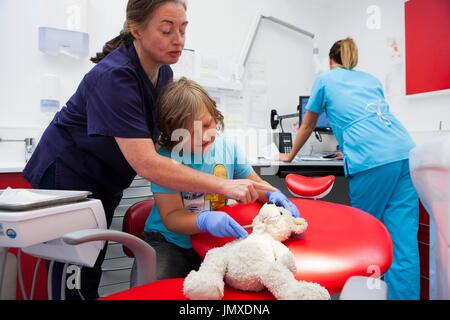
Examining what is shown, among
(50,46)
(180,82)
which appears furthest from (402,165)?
(50,46)

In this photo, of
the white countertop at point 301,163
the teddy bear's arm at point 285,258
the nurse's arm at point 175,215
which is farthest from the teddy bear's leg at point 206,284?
the white countertop at point 301,163

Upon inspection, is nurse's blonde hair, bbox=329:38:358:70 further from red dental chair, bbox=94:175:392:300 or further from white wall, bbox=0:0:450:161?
red dental chair, bbox=94:175:392:300

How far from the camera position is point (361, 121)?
6.14 ft

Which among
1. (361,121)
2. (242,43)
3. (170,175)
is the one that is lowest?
(170,175)

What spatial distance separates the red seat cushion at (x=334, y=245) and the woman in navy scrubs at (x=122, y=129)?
18cm

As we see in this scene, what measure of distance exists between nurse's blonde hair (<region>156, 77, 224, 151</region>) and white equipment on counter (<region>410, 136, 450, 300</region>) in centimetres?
65

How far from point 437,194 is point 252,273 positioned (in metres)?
0.42

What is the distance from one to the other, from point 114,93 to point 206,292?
0.65 m

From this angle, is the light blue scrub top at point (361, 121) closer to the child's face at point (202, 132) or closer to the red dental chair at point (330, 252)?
the red dental chair at point (330, 252)

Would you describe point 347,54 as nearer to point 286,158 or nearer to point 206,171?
point 286,158

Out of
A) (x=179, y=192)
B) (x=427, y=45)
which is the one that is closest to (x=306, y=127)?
(x=427, y=45)

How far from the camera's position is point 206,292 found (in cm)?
66

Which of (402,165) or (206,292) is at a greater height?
(402,165)
